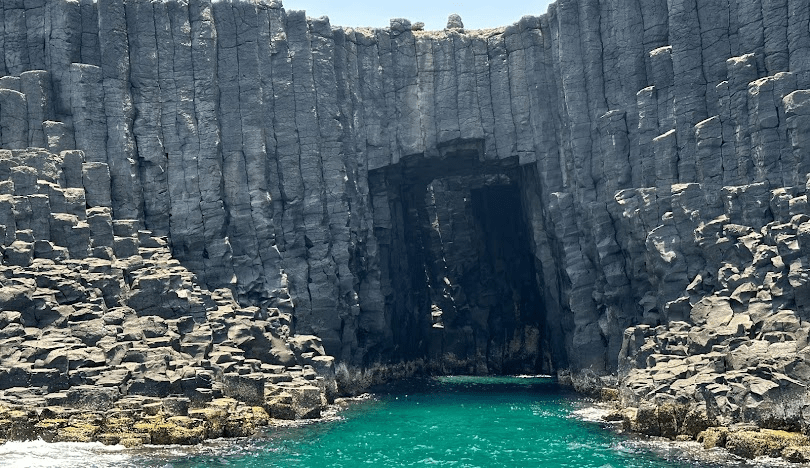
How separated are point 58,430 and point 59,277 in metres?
13.9

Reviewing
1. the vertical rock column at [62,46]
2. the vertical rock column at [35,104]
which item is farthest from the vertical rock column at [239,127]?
the vertical rock column at [35,104]

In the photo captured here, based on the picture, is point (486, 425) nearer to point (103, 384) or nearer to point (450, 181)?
point (103, 384)

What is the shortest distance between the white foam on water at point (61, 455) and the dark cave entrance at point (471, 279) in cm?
4566

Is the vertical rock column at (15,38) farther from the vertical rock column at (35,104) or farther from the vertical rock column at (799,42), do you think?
the vertical rock column at (799,42)

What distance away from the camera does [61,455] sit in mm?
45594

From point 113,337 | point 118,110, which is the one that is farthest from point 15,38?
point 113,337

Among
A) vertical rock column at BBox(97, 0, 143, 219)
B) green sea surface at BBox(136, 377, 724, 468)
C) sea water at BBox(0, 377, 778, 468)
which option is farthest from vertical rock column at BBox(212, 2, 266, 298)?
green sea surface at BBox(136, 377, 724, 468)

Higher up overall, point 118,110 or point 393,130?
point 118,110

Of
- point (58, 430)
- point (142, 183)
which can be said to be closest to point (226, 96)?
point (142, 183)

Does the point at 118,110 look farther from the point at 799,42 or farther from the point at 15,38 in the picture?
the point at 799,42

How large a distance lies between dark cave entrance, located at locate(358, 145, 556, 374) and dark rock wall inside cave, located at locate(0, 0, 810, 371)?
573 centimetres

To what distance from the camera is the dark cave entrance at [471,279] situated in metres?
93.7

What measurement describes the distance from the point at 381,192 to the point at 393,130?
536 centimetres

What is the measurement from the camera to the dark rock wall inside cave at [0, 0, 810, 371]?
66.7 metres
